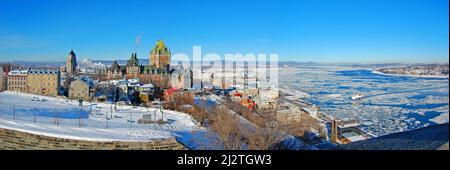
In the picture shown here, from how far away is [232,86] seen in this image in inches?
734

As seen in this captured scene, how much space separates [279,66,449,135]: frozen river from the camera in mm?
4148

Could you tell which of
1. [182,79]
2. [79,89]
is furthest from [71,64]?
[182,79]

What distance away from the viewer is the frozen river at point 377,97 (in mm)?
4148

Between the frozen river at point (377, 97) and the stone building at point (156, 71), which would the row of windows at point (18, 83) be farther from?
the frozen river at point (377, 97)

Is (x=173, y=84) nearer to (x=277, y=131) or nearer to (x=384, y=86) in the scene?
(x=384, y=86)

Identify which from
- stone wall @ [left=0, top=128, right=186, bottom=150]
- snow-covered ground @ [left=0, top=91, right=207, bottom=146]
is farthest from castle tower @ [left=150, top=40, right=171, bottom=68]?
stone wall @ [left=0, top=128, right=186, bottom=150]

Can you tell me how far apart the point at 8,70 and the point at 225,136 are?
16873 mm

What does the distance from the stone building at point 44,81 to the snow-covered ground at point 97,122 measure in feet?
10.4

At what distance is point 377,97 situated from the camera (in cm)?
720

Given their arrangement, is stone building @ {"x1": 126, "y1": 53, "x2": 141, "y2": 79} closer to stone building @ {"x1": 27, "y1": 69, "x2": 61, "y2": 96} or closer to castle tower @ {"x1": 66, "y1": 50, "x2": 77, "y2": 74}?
castle tower @ {"x1": 66, "y1": 50, "x2": 77, "y2": 74}

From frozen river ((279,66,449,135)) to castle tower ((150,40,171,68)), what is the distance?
51.5ft

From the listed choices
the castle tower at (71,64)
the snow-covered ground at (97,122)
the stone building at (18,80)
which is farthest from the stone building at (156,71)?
the snow-covered ground at (97,122)

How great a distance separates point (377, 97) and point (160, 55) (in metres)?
20.4
